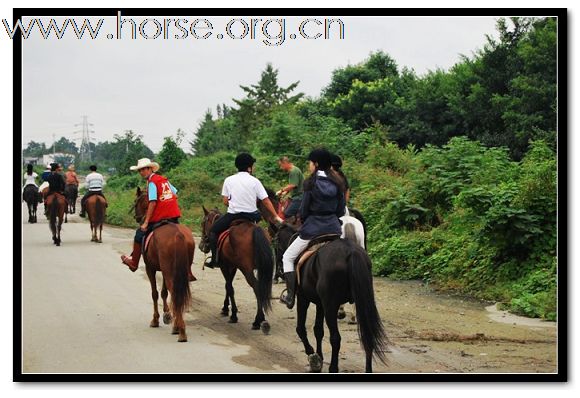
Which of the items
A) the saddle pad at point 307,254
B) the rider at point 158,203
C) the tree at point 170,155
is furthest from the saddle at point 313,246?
the tree at point 170,155

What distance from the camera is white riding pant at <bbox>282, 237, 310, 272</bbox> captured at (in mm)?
9711

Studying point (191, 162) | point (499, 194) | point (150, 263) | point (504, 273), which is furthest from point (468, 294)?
point (191, 162)

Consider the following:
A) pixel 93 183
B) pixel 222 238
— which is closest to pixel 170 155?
pixel 93 183

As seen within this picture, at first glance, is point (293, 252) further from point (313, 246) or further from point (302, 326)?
point (302, 326)

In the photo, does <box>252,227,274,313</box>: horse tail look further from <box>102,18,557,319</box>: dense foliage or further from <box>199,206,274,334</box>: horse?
<box>102,18,557,319</box>: dense foliage

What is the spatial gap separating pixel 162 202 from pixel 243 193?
3.95 feet

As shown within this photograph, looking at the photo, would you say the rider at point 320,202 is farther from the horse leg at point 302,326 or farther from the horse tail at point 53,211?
the horse tail at point 53,211

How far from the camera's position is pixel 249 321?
12305mm

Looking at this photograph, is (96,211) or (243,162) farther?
(96,211)

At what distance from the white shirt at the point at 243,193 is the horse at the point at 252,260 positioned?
207mm

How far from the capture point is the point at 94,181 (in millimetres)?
24172

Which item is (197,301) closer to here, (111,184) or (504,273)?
(504,273)

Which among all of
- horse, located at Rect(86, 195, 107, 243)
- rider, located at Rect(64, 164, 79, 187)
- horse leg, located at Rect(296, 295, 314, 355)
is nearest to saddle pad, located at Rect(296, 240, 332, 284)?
horse leg, located at Rect(296, 295, 314, 355)

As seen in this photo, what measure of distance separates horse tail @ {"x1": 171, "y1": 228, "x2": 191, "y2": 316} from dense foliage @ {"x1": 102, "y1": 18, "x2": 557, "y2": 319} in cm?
511
